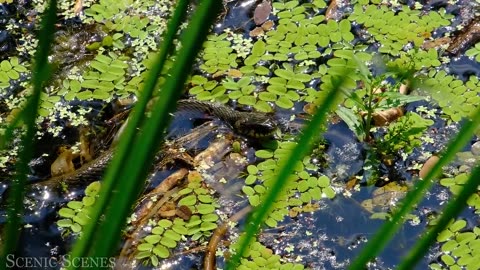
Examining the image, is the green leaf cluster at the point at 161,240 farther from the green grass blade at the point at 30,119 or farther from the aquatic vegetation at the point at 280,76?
the green grass blade at the point at 30,119

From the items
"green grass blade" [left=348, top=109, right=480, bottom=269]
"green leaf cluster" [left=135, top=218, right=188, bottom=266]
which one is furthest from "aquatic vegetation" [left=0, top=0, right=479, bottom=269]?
"green grass blade" [left=348, top=109, right=480, bottom=269]

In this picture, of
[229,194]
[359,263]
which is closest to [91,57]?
[229,194]

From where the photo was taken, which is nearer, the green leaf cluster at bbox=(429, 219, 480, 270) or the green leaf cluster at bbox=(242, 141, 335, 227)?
the green leaf cluster at bbox=(429, 219, 480, 270)

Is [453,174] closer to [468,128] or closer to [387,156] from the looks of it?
[387,156]

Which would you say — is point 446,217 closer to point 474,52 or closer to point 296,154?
point 296,154

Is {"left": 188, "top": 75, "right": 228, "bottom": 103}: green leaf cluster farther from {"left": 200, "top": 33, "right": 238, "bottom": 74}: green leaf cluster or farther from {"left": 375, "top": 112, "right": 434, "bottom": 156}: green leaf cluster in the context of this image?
{"left": 375, "top": 112, "right": 434, "bottom": 156}: green leaf cluster

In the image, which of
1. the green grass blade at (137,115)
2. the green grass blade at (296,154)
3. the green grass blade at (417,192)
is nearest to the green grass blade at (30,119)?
the green grass blade at (137,115)

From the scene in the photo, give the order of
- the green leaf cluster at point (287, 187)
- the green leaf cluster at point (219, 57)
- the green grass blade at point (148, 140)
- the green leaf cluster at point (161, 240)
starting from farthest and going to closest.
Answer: the green leaf cluster at point (219, 57) < the green leaf cluster at point (287, 187) < the green leaf cluster at point (161, 240) < the green grass blade at point (148, 140)
